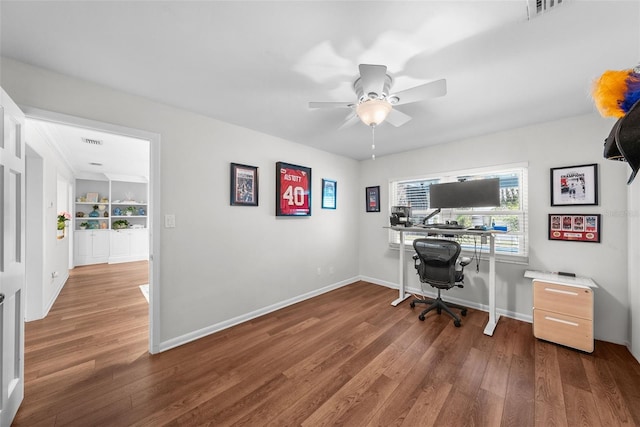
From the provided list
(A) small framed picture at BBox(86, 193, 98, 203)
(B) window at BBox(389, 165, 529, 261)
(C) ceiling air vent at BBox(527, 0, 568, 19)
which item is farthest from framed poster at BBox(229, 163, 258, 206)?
(A) small framed picture at BBox(86, 193, 98, 203)

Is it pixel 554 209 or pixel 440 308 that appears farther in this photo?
pixel 440 308

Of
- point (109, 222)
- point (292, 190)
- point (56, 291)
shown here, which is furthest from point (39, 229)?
point (109, 222)

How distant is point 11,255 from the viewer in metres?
1.52

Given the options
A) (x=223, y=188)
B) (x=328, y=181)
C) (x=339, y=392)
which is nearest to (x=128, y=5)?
(x=223, y=188)

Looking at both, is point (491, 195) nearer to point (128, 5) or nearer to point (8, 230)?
point (128, 5)

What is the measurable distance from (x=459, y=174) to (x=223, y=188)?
3181 millimetres

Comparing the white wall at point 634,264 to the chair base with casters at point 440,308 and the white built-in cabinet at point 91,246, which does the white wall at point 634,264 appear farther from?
the white built-in cabinet at point 91,246

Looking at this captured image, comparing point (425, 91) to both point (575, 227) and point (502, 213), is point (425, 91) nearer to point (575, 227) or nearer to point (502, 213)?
point (502, 213)

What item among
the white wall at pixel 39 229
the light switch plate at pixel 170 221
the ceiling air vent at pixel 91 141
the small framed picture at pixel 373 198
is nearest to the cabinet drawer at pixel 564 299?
the small framed picture at pixel 373 198

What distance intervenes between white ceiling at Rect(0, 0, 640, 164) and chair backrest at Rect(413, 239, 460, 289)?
152 cm

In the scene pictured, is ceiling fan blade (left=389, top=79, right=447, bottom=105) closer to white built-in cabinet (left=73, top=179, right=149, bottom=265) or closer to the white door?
the white door

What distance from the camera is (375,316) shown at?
2.99 metres

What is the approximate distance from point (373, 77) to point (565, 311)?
2.82 metres

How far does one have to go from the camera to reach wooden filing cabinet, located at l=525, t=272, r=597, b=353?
2.18 m
